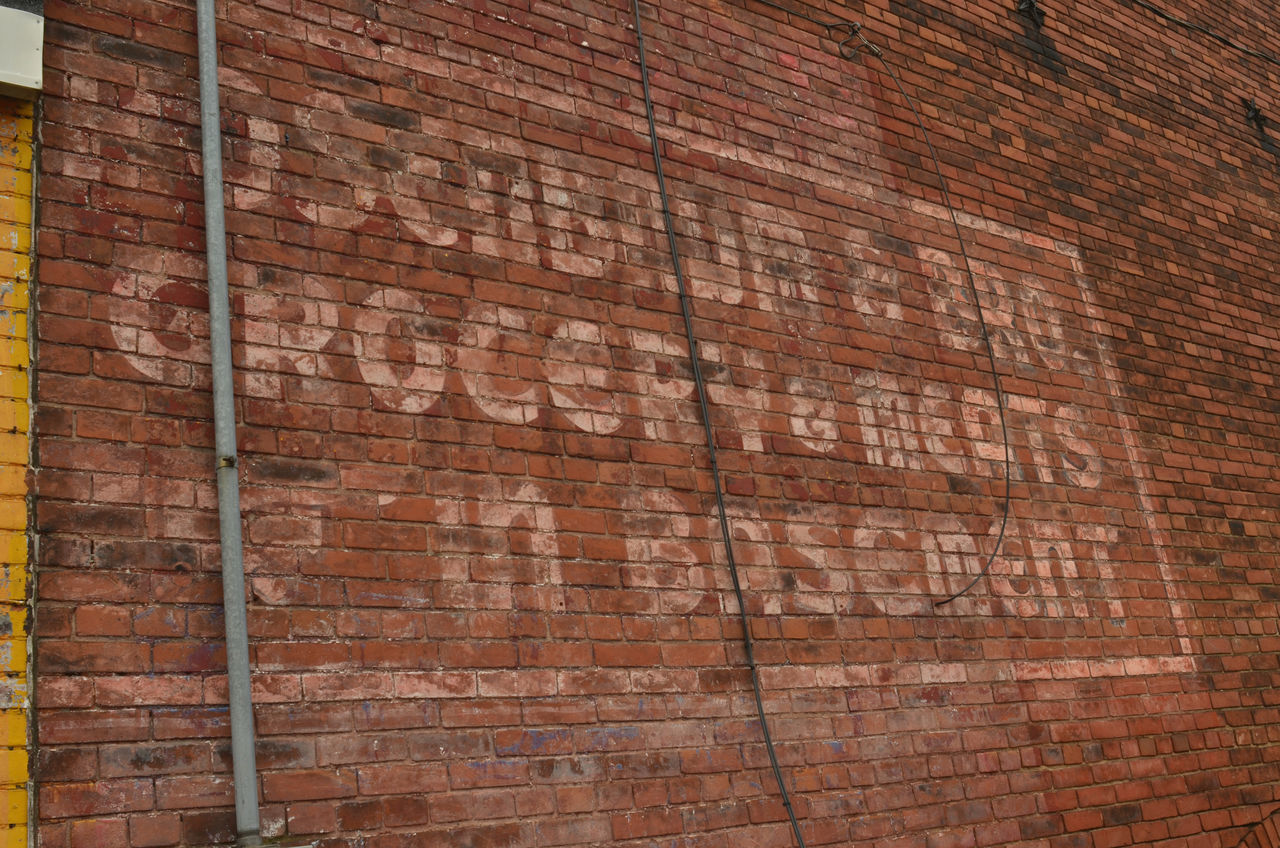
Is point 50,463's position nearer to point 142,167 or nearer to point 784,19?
point 142,167

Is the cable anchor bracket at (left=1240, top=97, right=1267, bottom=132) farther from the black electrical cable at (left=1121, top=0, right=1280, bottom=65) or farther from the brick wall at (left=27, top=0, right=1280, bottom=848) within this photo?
the brick wall at (left=27, top=0, right=1280, bottom=848)

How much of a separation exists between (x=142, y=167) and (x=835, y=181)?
2.63m

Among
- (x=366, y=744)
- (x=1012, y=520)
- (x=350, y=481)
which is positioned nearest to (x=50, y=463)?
(x=350, y=481)

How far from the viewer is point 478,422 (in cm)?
370

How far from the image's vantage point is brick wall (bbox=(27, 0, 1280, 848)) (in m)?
3.14

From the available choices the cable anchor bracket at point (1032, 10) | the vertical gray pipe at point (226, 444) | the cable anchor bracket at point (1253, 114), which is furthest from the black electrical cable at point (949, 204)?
the cable anchor bracket at point (1253, 114)

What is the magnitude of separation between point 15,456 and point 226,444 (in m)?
0.47

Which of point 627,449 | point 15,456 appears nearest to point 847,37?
point 627,449

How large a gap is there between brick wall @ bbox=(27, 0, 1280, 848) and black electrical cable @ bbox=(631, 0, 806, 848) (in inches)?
1.7

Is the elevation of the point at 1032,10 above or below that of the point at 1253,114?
above

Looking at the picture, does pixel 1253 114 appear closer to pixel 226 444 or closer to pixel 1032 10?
pixel 1032 10

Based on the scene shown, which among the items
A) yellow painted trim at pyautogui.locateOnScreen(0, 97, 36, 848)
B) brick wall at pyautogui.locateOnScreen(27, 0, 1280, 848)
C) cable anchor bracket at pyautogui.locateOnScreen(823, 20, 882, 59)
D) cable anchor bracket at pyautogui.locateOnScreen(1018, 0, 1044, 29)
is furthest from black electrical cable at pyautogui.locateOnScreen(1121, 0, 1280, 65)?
yellow painted trim at pyautogui.locateOnScreen(0, 97, 36, 848)

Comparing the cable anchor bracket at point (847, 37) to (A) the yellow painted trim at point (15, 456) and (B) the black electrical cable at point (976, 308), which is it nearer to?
(B) the black electrical cable at point (976, 308)

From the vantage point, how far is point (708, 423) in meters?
4.18
